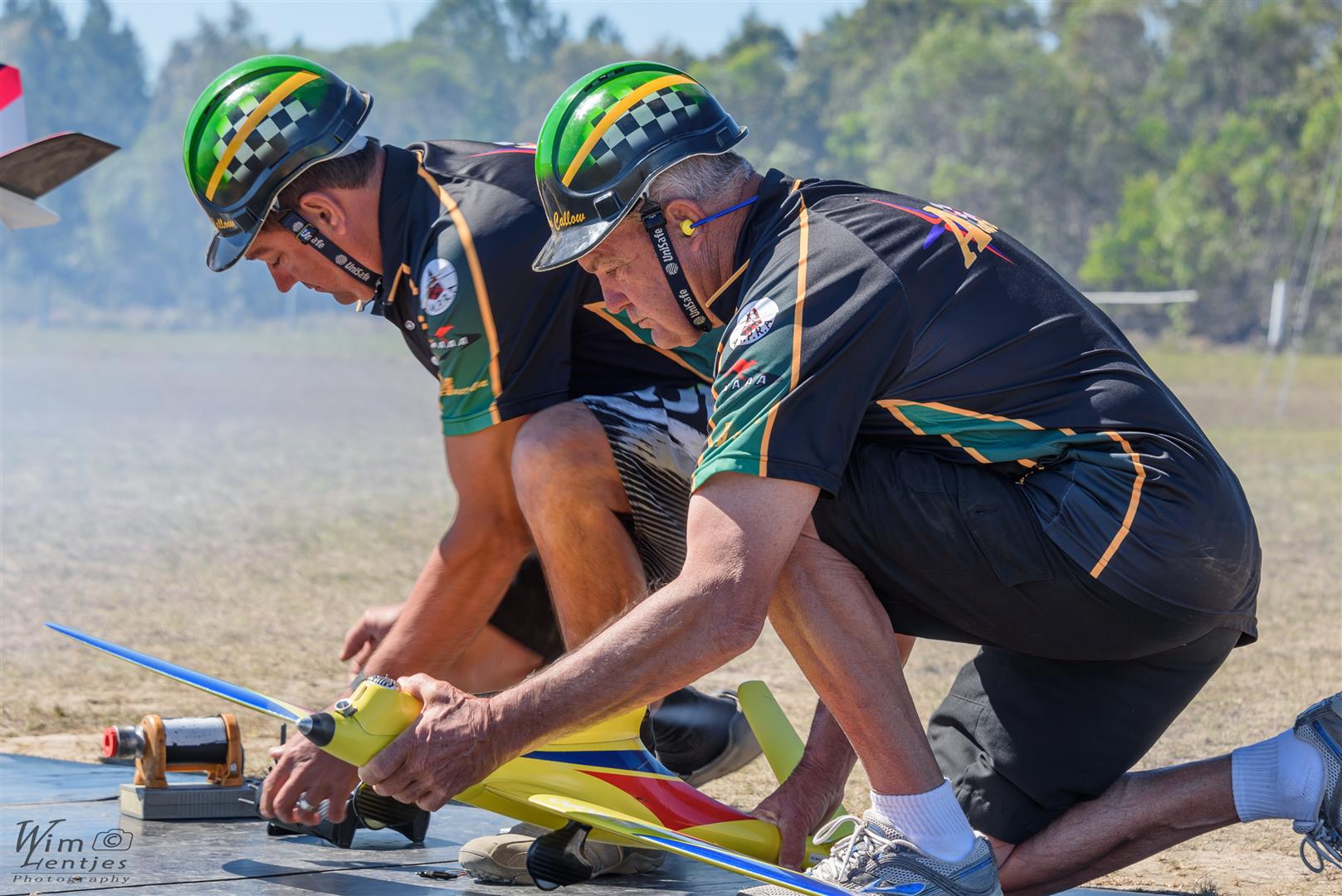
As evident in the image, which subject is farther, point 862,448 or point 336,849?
point 336,849

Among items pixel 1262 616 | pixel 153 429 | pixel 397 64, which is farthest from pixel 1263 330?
pixel 397 64

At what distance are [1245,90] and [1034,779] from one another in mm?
73903

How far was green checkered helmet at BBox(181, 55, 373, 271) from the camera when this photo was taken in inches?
150

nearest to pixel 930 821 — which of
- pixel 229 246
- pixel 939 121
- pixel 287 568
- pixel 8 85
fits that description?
pixel 229 246

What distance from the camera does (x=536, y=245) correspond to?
12.4 feet

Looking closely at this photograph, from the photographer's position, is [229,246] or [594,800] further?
[229,246]

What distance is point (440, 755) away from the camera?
2.59 meters

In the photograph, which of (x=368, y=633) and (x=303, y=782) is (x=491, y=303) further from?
(x=303, y=782)

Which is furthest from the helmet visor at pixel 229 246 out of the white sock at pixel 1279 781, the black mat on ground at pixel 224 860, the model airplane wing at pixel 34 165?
the white sock at pixel 1279 781

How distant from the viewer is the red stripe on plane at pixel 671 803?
331 centimetres

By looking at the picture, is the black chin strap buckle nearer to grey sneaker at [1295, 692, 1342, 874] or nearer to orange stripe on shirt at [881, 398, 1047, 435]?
orange stripe on shirt at [881, 398, 1047, 435]

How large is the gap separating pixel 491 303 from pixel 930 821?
1584 mm

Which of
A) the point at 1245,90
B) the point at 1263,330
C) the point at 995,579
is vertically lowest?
the point at 1263,330

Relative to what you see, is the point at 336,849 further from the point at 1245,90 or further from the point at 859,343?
the point at 1245,90
